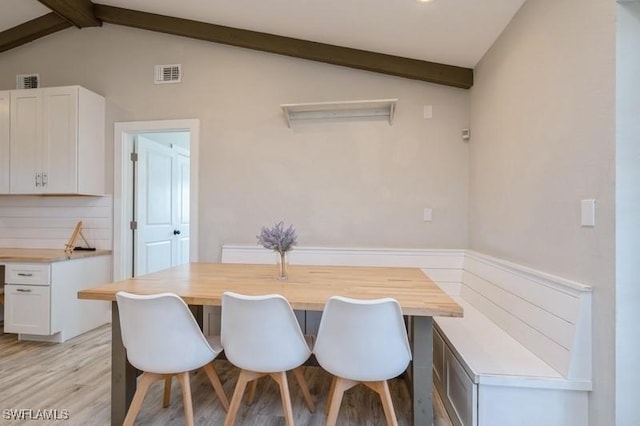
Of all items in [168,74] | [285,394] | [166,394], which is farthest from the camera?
[168,74]

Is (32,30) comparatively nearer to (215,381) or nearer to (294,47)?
(294,47)

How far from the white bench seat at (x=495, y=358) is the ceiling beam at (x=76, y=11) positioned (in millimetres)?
4098

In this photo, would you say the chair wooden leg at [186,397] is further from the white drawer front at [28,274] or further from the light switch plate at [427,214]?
the light switch plate at [427,214]

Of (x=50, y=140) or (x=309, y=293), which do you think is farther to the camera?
(x=50, y=140)

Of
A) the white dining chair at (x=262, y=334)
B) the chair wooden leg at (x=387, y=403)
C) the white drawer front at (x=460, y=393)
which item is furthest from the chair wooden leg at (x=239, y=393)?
the white drawer front at (x=460, y=393)

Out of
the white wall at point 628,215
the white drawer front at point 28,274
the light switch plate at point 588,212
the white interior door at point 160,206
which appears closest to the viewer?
the white wall at point 628,215

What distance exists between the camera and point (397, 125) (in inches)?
121

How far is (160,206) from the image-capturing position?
3.94 m

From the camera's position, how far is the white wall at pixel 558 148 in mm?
1371

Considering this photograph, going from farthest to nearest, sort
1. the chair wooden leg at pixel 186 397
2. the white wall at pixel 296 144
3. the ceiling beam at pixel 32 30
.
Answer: the ceiling beam at pixel 32 30
the white wall at pixel 296 144
the chair wooden leg at pixel 186 397

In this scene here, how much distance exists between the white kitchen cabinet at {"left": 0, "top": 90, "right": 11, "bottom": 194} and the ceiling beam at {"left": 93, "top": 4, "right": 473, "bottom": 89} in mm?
1214

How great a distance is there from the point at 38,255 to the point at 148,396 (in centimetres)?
190

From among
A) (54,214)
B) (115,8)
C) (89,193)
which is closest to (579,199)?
(89,193)

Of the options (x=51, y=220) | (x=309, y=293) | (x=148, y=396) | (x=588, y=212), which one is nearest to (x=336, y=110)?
(x=309, y=293)
